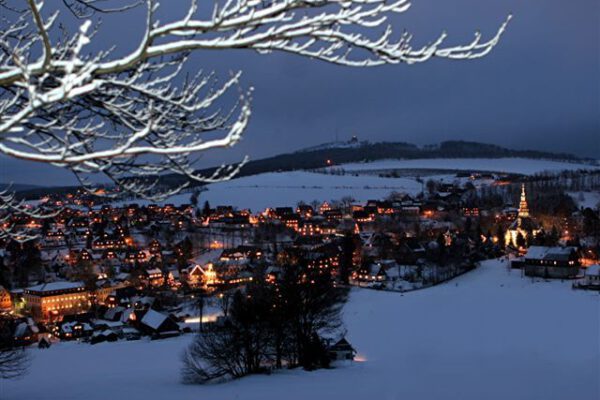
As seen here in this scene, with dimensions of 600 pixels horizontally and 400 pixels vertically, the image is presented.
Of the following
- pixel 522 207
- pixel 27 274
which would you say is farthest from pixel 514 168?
pixel 27 274

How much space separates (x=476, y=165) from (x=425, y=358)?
144351 millimetres

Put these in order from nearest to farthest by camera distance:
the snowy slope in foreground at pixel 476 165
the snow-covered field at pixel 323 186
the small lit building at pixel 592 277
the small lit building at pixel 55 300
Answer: the small lit building at pixel 592 277 < the small lit building at pixel 55 300 < the snow-covered field at pixel 323 186 < the snowy slope in foreground at pixel 476 165

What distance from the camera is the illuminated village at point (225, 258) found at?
3244cm

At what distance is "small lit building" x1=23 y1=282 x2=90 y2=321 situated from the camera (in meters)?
35.9

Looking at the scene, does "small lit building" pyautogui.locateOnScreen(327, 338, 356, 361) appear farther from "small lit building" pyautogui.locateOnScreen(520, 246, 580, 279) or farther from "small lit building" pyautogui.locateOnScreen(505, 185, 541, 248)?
"small lit building" pyautogui.locateOnScreen(505, 185, 541, 248)

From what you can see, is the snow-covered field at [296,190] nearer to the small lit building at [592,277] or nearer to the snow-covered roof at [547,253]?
the snow-covered roof at [547,253]

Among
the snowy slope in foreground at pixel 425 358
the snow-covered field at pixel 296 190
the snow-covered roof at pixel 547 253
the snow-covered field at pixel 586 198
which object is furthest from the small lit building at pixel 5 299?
the snow-covered field at pixel 586 198

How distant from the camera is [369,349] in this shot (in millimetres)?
20234

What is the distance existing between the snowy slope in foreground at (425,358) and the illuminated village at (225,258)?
387cm

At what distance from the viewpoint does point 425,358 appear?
16109 millimetres

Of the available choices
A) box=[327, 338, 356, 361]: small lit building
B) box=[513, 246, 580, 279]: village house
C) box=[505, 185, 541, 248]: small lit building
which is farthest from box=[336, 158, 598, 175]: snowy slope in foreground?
box=[327, 338, 356, 361]: small lit building

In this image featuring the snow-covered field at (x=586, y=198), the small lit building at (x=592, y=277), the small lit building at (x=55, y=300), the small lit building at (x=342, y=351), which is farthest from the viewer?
the snow-covered field at (x=586, y=198)

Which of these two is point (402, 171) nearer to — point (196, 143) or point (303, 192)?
point (303, 192)

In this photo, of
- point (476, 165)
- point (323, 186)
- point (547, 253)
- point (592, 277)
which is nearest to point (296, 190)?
point (323, 186)
